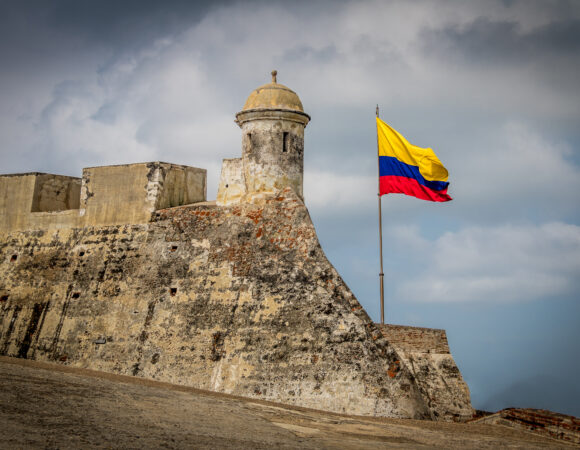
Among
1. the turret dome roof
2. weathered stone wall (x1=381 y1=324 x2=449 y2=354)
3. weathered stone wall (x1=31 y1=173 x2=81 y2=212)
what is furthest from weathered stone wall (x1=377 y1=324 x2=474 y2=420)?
weathered stone wall (x1=31 y1=173 x2=81 y2=212)

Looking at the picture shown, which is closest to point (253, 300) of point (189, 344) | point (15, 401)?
point (189, 344)

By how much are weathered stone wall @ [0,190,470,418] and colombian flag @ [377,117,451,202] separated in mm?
2984

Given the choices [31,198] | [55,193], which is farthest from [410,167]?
[31,198]

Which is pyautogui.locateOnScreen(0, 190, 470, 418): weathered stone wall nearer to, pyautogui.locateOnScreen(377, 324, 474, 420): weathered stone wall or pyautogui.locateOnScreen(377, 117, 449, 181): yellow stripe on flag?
pyautogui.locateOnScreen(377, 324, 474, 420): weathered stone wall

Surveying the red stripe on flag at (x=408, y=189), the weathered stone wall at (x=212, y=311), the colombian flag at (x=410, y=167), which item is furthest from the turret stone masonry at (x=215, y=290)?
the colombian flag at (x=410, y=167)

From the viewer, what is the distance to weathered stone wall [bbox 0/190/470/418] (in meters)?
13.0

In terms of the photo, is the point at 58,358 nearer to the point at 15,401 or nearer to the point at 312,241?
the point at 312,241

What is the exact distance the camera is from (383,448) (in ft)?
30.2

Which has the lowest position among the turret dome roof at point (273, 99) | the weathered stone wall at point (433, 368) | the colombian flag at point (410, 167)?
the weathered stone wall at point (433, 368)

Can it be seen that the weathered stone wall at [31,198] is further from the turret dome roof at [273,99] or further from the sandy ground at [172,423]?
the sandy ground at [172,423]

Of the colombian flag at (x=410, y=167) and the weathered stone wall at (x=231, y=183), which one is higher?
the colombian flag at (x=410, y=167)

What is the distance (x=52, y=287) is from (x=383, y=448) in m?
A: 10.0

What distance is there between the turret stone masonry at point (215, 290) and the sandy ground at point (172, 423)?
42.8 inches

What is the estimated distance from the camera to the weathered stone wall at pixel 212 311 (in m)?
13.0
